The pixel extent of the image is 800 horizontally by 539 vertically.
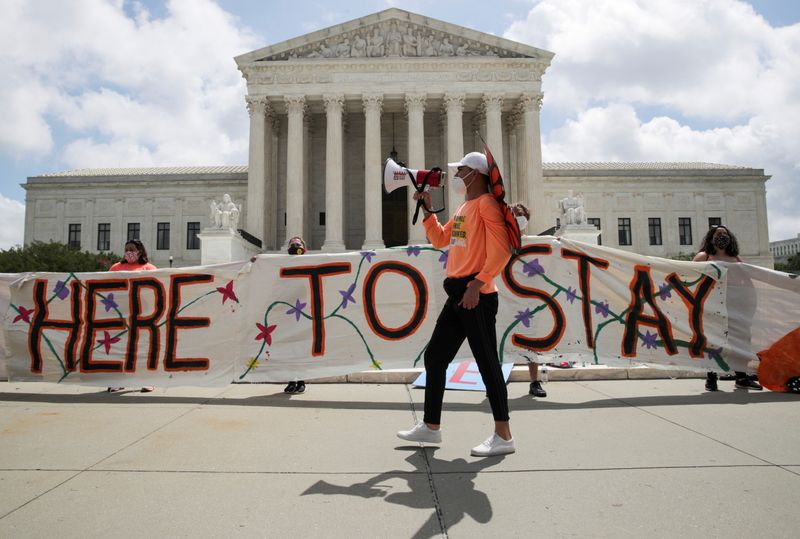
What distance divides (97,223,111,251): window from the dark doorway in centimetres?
2487

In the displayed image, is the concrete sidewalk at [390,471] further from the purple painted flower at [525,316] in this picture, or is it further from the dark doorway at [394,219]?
the dark doorway at [394,219]

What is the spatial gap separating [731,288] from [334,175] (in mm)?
27288

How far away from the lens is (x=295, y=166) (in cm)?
3238

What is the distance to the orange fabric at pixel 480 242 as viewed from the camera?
4102mm

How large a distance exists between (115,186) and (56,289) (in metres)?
43.4

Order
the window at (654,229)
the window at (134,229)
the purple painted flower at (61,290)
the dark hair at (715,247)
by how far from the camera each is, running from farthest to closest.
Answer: the window at (654,229) → the window at (134,229) → the dark hair at (715,247) → the purple painted flower at (61,290)

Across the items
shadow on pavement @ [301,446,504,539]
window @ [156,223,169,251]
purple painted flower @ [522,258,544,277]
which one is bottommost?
shadow on pavement @ [301,446,504,539]

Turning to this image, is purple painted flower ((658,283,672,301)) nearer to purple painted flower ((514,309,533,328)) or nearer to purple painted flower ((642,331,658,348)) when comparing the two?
purple painted flower ((642,331,658,348))

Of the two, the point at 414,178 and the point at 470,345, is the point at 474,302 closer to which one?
the point at 470,345

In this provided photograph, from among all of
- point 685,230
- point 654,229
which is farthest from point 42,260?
point 685,230

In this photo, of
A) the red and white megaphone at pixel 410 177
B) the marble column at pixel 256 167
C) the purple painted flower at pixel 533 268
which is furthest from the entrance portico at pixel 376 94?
the red and white megaphone at pixel 410 177

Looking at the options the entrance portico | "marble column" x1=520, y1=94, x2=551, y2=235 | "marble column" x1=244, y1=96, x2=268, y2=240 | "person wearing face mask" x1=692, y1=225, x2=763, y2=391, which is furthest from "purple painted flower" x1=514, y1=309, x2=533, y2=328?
"marble column" x1=244, y1=96, x2=268, y2=240

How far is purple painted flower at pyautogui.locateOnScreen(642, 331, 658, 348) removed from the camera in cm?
712

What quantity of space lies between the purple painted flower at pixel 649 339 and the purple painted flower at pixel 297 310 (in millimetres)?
4739
